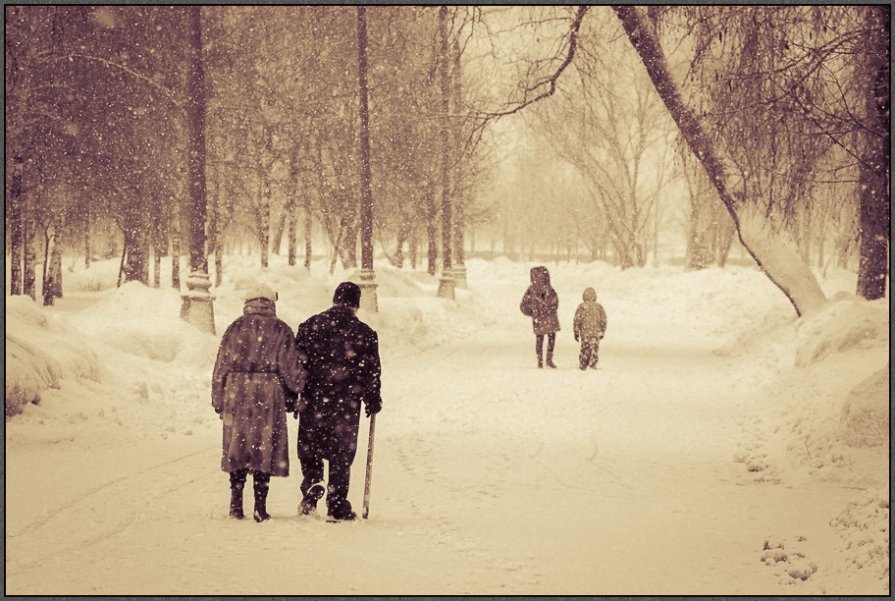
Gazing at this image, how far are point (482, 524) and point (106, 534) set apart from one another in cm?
280

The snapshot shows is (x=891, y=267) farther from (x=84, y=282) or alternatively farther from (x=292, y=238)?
(x=84, y=282)

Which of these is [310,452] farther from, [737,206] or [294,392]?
[737,206]

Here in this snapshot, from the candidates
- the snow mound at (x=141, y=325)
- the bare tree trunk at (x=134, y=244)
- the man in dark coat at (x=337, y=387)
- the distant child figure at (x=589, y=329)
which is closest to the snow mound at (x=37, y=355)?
the snow mound at (x=141, y=325)

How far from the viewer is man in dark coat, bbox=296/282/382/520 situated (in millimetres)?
6691

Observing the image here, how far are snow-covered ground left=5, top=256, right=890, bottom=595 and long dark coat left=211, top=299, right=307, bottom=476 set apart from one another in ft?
1.70

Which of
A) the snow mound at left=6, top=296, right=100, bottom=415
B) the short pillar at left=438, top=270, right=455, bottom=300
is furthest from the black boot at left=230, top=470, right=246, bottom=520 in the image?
the short pillar at left=438, top=270, right=455, bottom=300

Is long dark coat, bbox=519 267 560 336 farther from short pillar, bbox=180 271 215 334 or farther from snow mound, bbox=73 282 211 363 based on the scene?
snow mound, bbox=73 282 211 363

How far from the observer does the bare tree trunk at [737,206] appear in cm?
1568

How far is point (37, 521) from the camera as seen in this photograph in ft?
21.3

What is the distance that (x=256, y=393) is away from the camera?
6.49m

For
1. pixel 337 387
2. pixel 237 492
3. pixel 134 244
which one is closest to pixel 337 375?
pixel 337 387

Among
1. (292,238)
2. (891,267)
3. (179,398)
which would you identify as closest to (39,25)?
(179,398)

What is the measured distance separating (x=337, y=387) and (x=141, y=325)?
30.4 ft

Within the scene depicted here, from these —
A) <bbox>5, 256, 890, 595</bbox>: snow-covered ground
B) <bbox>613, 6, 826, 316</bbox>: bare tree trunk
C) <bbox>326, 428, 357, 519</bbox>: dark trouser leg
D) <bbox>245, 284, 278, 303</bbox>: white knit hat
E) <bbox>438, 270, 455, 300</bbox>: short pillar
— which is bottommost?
<bbox>5, 256, 890, 595</bbox>: snow-covered ground
